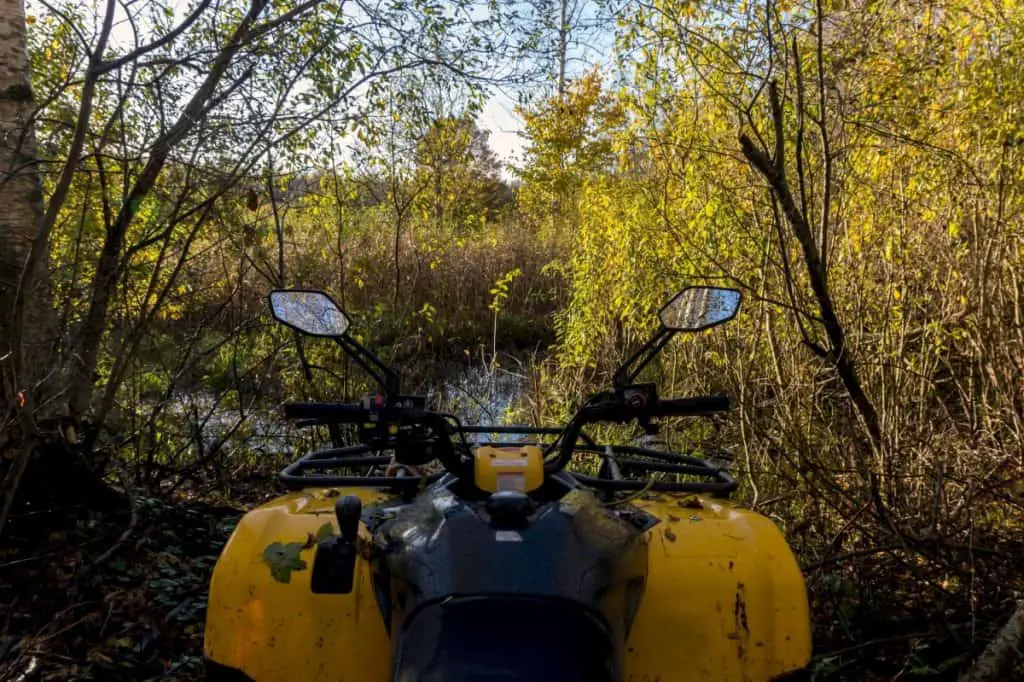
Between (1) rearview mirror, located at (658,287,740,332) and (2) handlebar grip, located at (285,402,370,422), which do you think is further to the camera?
(1) rearview mirror, located at (658,287,740,332)

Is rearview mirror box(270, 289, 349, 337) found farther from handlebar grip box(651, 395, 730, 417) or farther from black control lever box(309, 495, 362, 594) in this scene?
handlebar grip box(651, 395, 730, 417)

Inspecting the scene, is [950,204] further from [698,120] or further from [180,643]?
[180,643]

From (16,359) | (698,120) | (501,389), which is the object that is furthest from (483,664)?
(501,389)

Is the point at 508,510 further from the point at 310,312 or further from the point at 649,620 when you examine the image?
the point at 310,312

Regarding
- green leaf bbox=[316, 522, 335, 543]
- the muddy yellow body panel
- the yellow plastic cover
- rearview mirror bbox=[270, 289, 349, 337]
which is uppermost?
rearview mirror bbox=[270, 289, 349, 337]

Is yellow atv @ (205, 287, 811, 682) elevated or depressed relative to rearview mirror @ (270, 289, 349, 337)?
depressed

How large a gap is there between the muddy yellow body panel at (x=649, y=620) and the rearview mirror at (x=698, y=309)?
2.22ft

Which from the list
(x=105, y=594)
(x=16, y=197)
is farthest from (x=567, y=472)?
(x=16, y=197)

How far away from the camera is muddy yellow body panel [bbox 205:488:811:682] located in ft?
5.34

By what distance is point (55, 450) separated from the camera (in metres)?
3.93

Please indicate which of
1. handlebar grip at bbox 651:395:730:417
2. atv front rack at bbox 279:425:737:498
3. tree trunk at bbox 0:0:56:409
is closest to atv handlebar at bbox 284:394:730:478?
handlebar grip at bbox 651:395:730:417

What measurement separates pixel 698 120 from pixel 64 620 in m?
4.59

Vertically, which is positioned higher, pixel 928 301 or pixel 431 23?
pixel 431 23

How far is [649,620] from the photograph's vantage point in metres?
1.65
